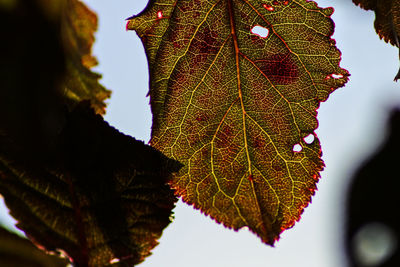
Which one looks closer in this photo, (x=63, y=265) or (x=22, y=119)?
(x=22, y=119)

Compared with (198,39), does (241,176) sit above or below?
below

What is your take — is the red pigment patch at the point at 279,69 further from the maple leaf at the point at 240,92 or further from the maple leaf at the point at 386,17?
the maple leaf at the point at 386,17

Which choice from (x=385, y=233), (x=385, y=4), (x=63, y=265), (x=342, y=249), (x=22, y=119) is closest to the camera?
(x=22, y=119)

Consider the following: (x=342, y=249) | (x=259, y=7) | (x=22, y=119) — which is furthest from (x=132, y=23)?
(x=342, y=249)

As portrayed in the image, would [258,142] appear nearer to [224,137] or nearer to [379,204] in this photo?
[224,137]

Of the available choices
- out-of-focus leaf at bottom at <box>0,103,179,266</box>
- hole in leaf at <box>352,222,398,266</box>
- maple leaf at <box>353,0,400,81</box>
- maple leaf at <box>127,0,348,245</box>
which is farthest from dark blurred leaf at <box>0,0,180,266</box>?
hole in leaf at <box>352,222,398,266</box>

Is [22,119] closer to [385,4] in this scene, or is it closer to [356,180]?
[385,4]
